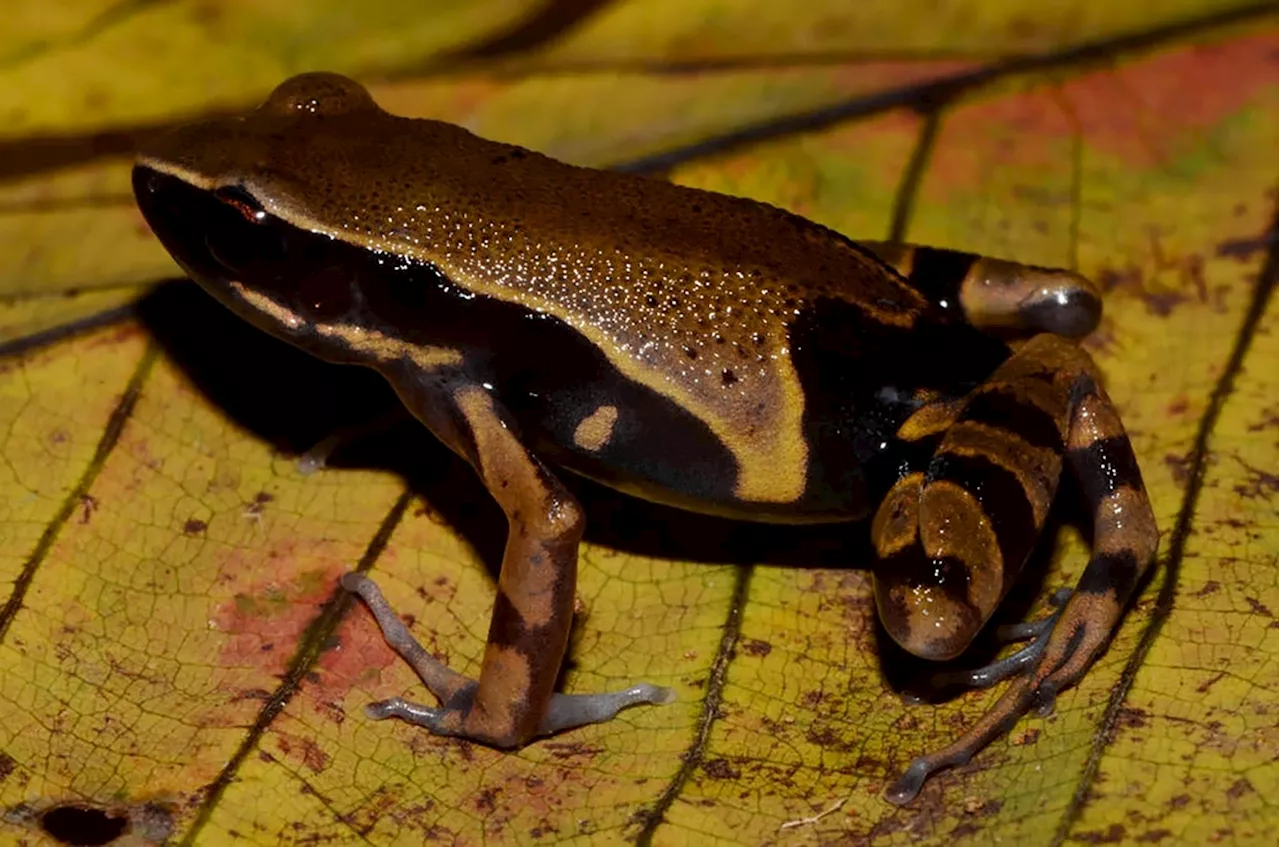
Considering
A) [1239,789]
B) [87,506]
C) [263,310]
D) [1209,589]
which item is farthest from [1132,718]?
[87,506]

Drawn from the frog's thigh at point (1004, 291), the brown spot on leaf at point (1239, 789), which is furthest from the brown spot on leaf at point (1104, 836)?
the frog's thigh at point (1004, 291)

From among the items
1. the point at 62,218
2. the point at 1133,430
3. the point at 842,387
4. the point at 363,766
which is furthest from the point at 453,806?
the point at 62,218

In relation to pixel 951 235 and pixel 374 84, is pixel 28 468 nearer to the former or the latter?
pixel 374 84

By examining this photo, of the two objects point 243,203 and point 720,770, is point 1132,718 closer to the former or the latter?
point 720,770

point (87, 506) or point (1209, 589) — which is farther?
point (87, 506)

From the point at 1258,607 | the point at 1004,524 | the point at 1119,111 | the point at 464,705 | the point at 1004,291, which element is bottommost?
the point at 464,705

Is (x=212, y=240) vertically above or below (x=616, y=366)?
above
